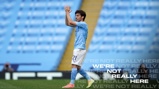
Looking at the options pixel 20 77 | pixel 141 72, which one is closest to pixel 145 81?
pixel 141 72

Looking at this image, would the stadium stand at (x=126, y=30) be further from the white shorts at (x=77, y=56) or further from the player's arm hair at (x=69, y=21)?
the player's arm hair at (x=69, y=21)

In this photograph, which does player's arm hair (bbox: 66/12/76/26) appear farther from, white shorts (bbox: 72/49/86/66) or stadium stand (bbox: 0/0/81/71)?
stadium stand (bbox: 0/0/81/71)

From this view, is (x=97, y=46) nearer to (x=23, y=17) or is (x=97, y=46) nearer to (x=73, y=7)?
(x=73, y=7)

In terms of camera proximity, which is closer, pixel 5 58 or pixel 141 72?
pixel 141 72

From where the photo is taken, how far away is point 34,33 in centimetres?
1276

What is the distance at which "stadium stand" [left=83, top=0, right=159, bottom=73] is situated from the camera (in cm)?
1225

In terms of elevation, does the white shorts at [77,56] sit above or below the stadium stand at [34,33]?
below

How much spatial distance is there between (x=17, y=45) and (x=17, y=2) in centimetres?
126

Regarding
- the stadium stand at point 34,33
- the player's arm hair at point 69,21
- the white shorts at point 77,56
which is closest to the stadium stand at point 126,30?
the stadium stand at point 34,33

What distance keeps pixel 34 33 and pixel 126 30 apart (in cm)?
262

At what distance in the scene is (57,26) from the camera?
1266cm

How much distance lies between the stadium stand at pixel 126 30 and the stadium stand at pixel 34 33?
88cm

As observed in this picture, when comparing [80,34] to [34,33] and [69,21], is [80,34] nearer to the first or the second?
[69,21]

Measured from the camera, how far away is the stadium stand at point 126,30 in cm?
1225
